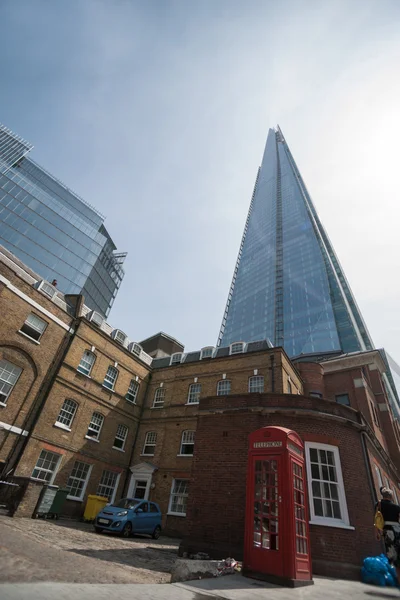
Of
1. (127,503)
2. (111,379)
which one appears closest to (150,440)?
(111,379)

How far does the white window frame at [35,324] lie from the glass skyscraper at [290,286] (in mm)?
42912

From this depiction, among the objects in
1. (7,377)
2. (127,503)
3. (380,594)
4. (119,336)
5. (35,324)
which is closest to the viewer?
(380,594)

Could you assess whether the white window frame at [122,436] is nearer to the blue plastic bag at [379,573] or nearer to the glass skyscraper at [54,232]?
the blue plastic bag at [379,573]

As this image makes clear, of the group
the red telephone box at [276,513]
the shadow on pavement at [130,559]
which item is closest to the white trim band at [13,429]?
the shadow on pavement at [130,559]

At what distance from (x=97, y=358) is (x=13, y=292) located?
22.7 ft

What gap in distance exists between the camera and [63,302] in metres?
20.6

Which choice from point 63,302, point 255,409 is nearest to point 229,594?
point 255,409

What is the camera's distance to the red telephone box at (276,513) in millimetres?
6129

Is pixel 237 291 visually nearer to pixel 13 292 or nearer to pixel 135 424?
pixel 135 424

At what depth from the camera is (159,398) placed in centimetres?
2445

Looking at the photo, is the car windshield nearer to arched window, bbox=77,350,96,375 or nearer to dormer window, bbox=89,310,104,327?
arched window, bbox=77,350,96,375

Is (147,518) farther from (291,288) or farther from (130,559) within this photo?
(291,288)

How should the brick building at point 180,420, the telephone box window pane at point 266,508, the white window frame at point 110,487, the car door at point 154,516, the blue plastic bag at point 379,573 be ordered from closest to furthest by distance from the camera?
the telephone box window pane at point 266,508
the blue plastic bag at point 379,573
the brick building at point 180,420
the car door at point 154,516
the white window frame at point 110,487

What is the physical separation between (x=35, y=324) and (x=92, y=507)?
35.0 ft
